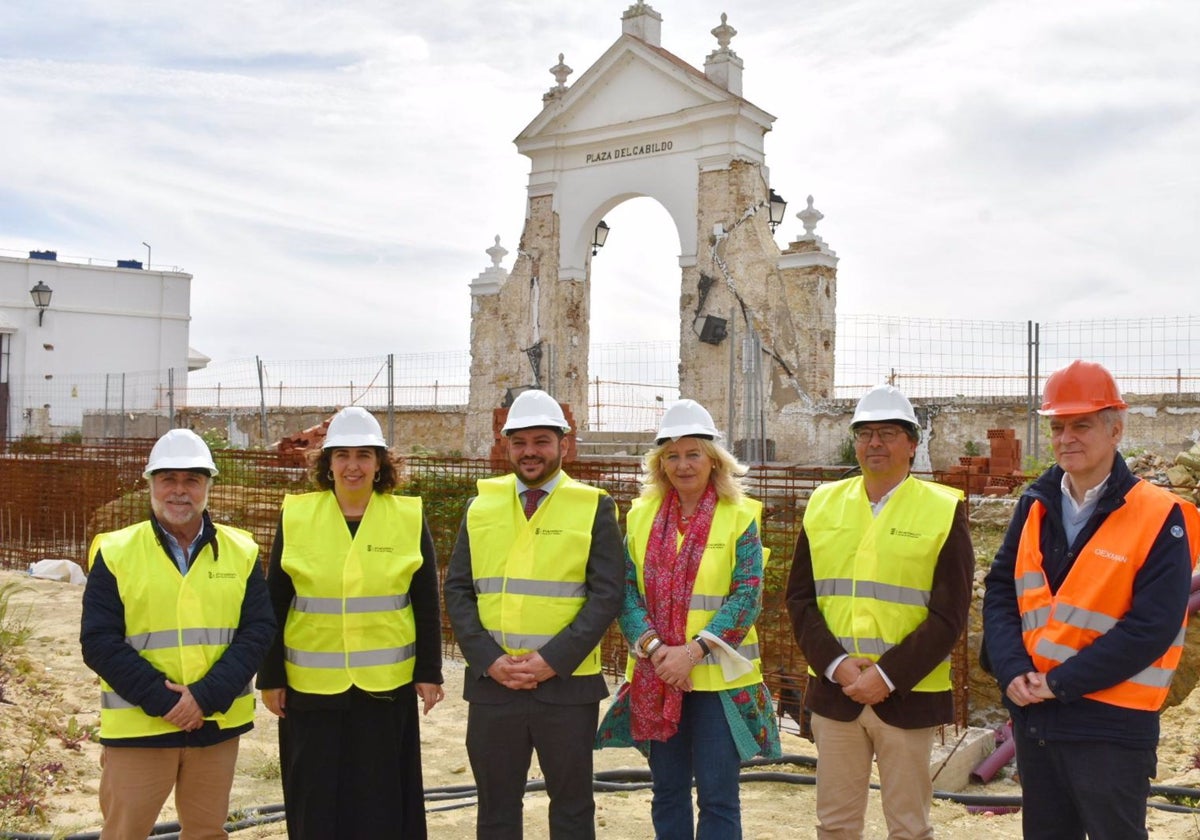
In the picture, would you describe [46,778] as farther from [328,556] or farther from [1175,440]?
[1175,440]

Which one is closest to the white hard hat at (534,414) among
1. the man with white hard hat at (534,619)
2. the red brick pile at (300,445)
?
the man with white hard hat at (534,619)

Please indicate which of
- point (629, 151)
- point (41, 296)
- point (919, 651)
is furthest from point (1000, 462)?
point (41, 296)

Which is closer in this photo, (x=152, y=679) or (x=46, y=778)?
(x=152, y=679)

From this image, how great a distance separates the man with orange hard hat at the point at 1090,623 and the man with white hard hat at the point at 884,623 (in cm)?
26

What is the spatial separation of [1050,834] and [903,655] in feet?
2.34

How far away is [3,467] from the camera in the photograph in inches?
573

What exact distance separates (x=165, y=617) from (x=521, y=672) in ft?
4.13

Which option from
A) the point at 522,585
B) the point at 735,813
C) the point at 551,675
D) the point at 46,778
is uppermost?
the point at 522,585

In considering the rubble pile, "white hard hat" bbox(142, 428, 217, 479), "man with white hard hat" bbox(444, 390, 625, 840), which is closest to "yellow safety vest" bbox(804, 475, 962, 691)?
"man with white hard hat" bbox(444, 390, 625, 840)

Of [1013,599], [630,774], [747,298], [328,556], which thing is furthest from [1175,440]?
[328,556]

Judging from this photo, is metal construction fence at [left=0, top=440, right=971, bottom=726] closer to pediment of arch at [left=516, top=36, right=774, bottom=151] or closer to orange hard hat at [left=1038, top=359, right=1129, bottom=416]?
orange hard hat at [left=1038, top=359, right=1129, bottom=416]

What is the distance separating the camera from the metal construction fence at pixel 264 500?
8008 millimetres

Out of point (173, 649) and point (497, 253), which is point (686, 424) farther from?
point (497, 253)

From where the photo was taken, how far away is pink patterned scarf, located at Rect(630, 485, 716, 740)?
4.20 metres
